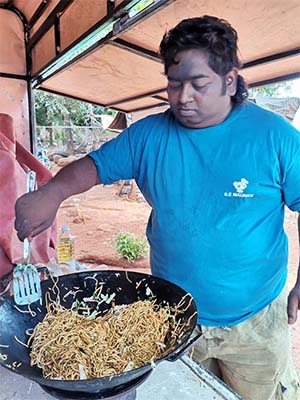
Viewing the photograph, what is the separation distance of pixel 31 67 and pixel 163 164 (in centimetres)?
283

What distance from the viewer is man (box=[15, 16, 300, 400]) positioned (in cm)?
101

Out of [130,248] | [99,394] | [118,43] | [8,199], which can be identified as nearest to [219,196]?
[99,394]

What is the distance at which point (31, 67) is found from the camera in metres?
3.46

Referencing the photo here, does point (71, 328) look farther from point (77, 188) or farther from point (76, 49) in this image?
point (76, 49)

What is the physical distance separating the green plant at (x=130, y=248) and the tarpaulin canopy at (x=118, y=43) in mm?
1709

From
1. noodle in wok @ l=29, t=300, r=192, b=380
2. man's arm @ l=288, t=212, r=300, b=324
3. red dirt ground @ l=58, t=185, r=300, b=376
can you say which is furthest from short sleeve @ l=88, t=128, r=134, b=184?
red dirt ground @ l=58, t=185, r=300, b=376

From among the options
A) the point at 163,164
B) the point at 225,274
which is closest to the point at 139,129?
the point at 163,164

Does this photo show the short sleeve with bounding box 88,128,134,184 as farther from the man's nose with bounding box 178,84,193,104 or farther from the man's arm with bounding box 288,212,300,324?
the man's arm with bounding box 288,212,300,324

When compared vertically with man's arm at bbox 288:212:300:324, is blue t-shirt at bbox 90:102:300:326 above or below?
above

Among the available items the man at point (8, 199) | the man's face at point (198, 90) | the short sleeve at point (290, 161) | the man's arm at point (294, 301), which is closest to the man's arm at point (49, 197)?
the man's face at point (198, 90)

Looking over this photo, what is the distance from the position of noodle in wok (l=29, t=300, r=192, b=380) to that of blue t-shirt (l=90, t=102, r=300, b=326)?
279mm

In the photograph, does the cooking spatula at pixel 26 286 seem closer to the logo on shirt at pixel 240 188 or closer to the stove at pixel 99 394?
the stove at pixel 99 394

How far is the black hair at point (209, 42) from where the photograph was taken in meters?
0.99

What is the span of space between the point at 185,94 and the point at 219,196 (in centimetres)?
28
